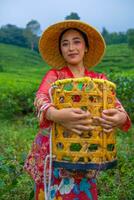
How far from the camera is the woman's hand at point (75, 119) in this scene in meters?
2.29

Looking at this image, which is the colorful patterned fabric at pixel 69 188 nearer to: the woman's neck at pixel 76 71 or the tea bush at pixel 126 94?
the woman's neck at pixel 76 71

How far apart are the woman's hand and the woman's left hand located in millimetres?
49

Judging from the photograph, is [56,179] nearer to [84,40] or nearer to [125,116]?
[125,116]

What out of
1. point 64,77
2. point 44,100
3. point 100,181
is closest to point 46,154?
point 44,100

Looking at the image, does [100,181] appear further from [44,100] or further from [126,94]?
[126,94]

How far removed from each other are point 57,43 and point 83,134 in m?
0.64

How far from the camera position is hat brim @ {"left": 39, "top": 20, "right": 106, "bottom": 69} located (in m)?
2.62

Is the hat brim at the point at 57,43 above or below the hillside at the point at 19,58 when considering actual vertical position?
above

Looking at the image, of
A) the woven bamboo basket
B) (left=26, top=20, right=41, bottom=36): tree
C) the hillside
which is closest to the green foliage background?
the woven bamboo basket

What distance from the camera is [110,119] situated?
234cm

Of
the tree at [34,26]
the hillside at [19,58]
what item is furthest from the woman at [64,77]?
the tree at [34,26]

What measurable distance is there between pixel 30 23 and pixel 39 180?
2329 inches

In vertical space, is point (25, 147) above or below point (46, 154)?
below

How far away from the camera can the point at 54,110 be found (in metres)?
2.37
